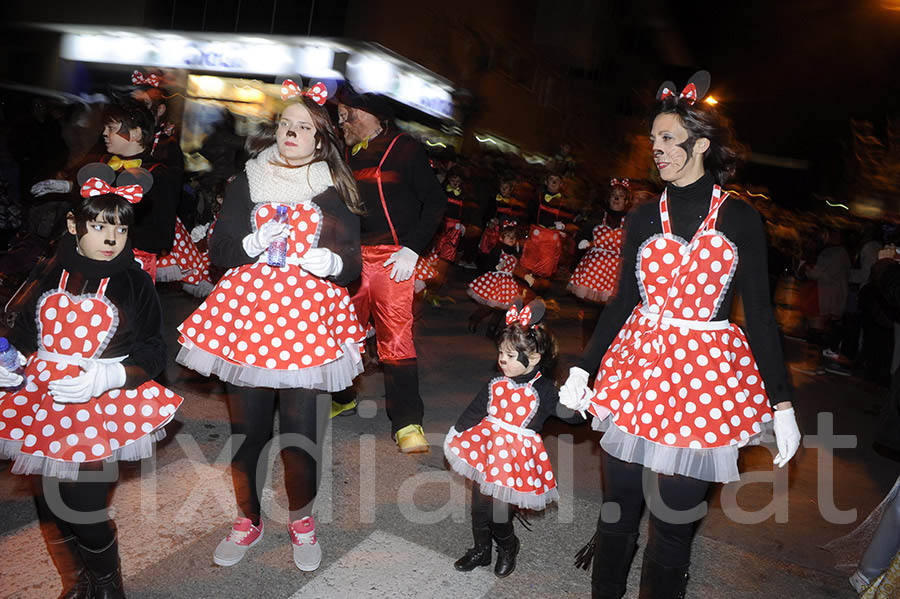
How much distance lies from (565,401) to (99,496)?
6.18ft

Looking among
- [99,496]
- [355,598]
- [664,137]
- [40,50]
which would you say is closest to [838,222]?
[664,137]

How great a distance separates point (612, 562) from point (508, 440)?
755 mm

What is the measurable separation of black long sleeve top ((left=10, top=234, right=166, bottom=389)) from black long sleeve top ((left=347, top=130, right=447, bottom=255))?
1.90 metres

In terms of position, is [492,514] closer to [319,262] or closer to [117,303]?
[319,262]

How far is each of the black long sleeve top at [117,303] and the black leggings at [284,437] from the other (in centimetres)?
45

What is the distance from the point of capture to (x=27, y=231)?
676 centimetres

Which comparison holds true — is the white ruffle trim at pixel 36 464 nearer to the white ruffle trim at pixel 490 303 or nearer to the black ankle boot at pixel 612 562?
the black ankle boot at pixel 612 562

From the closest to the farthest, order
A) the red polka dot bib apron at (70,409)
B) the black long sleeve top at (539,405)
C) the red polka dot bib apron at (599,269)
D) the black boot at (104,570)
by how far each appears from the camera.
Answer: the red polka dot bib apron at (70,409), the black boot at (104,570), the black long sleeve top at (539,405), the red polka dot bib apron at (599,269)

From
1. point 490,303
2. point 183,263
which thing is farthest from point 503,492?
point 490,303

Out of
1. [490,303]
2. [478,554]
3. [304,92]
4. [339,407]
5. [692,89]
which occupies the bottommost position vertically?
[339,407]

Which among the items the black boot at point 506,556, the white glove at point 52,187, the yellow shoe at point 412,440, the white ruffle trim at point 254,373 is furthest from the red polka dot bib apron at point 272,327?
the white glove at point 52,187

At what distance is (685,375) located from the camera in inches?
101

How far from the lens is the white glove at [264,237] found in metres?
2.87

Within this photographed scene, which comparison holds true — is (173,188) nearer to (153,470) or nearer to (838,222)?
(153,470)
